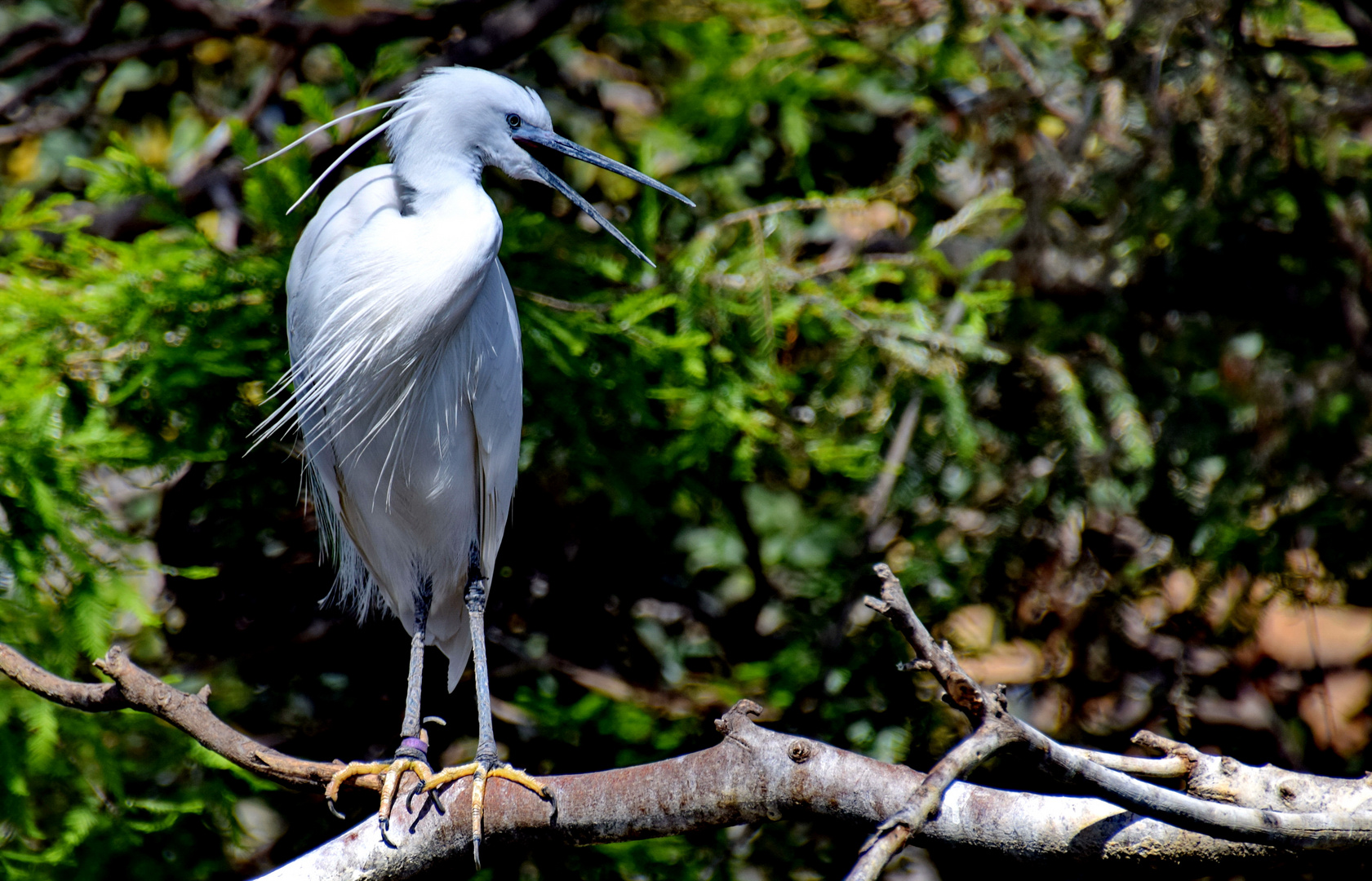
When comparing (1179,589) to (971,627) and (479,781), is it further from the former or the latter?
(479,781)

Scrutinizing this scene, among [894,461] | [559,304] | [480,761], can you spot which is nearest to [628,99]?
[559,304]

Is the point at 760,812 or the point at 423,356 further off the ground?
the point at 423,356

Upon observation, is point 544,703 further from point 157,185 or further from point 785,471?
point 157,185

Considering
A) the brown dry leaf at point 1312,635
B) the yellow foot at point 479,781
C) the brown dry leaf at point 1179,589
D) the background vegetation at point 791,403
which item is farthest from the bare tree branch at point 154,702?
the brown dry leaf at point 1312,635

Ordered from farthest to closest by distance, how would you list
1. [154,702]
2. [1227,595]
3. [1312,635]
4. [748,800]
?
[1227,595]
[1312,635]
[154,702]
[748,800]

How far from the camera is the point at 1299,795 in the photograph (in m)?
1.27

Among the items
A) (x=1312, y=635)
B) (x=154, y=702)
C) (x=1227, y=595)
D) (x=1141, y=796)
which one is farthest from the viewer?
(x=1227, y=595)

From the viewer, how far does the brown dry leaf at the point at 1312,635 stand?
2584 mm

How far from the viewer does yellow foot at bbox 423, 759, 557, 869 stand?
1.59m

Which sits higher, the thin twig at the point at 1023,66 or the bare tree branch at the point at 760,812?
the thin twig at the point at 1023,66

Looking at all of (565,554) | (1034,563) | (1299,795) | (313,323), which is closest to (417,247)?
(313,323)

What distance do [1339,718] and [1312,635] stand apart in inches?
17.9

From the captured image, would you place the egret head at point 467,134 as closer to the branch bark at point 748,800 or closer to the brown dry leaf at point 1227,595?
the branch bark at point 748,800

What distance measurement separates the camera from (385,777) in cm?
176
